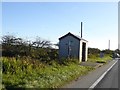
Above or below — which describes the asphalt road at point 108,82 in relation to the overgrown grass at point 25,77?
below

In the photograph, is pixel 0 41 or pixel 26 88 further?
pixel 0 41

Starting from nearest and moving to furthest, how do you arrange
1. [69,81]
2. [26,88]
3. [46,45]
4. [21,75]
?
[26,88]
[21,75]
[69,81]
[46,45]

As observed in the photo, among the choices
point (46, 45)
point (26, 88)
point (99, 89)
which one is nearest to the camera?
point (26, 88)

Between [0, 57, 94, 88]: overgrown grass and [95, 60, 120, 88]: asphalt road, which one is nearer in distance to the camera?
[0, 57, 94, 88]: overgrown grass

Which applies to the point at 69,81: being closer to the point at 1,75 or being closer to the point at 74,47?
the point at 1,75

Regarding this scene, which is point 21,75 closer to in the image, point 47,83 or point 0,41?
point 47,83

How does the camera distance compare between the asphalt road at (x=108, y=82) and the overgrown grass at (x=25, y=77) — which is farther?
the asphalt road at (x=108, y=82)

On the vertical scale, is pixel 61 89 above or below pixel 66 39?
below

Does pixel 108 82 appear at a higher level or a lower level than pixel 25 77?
lower

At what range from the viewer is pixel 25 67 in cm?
1881

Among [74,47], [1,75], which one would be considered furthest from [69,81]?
[74,47]

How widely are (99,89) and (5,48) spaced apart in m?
28.8

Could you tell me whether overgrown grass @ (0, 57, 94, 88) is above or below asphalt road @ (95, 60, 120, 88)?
above

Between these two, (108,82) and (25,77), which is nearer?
(25,77)
